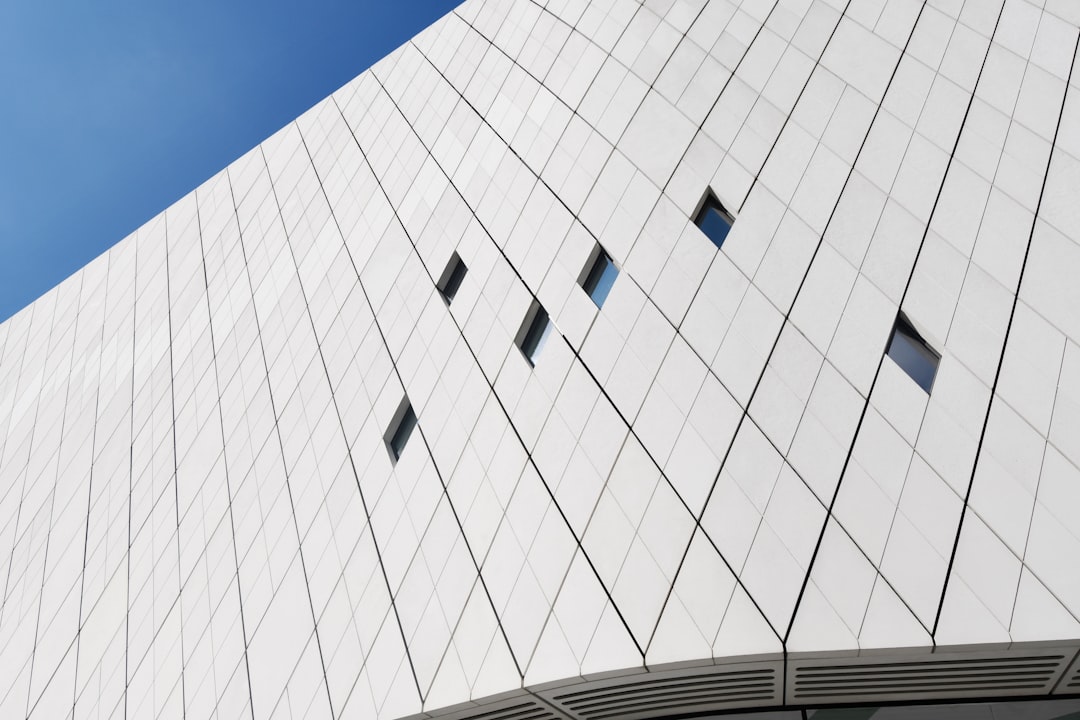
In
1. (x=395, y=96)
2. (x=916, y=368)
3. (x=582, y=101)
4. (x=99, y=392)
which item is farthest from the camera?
(x=99, y=392)

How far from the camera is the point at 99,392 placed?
68.7 ft

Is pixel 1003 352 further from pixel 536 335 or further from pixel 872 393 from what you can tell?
pixel 536 335

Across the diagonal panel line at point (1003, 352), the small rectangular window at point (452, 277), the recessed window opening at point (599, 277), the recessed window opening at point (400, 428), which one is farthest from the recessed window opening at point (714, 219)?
the recessed window opening at point (400, 428)

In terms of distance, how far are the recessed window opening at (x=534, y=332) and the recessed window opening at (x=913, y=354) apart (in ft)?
15.7

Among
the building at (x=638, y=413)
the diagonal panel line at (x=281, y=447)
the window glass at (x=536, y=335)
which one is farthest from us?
the window glass at (x=536, y=335)

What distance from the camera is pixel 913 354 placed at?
8742mm

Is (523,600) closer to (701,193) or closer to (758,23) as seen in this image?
(701,193)

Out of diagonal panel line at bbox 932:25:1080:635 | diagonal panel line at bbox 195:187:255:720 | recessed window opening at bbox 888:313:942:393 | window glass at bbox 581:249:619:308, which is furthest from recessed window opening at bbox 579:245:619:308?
diagonal panel line at bbox 195:187:255:720

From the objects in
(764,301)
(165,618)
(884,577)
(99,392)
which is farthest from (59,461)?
(884,577)

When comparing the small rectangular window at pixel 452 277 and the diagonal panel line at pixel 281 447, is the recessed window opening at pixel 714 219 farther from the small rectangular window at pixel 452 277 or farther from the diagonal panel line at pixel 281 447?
the diagonal panel line at pixel 281 447

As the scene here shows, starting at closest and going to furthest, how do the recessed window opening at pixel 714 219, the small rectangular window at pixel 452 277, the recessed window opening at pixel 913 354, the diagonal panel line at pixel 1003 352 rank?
1. the diagonal panel line at pixel 1003 352
2. the recessed window opening at pixel 913 354
3. the recessed window opening at pixel 714 219
4. the small rectangular window at pixel 452 277

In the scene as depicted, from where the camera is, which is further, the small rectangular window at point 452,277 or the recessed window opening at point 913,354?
the small rectangular window at point 452,277

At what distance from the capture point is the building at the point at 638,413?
7359 mm

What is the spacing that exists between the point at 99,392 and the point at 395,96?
11.6 metres
